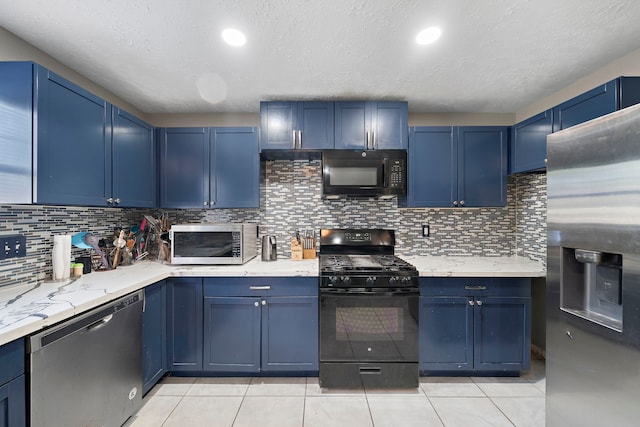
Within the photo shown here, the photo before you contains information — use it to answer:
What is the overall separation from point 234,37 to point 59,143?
1174 mm

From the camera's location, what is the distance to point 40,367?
1087 millimetres

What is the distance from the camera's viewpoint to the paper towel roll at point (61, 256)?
5.45 feet

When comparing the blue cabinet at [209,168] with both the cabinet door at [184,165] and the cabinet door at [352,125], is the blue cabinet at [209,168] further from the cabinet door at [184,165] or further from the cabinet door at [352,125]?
the cabinet door at [352,125]

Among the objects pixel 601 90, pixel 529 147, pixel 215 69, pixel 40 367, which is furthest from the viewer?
pixel 529 147

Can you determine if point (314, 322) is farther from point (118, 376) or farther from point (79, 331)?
point (79, 331)

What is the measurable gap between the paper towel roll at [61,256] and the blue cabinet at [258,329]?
879 mm

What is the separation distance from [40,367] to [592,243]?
2473 mm

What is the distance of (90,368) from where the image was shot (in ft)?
4.37

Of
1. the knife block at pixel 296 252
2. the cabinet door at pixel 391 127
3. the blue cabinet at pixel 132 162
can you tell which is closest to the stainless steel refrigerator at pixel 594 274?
the cabinet door at pixel 391 127

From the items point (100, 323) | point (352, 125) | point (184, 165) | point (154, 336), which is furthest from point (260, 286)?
point (352, 125)

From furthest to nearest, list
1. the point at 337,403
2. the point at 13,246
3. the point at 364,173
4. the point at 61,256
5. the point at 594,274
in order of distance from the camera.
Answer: the point at 364,173 < the point at 337,403 < the point at 61,256 < the point at 13,246 < the point at 594,274

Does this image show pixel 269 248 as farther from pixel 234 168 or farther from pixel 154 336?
pixel 154 336

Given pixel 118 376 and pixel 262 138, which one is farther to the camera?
pixel 262 138

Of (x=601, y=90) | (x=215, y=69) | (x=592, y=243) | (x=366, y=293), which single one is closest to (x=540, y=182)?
(x=601, y=90)
